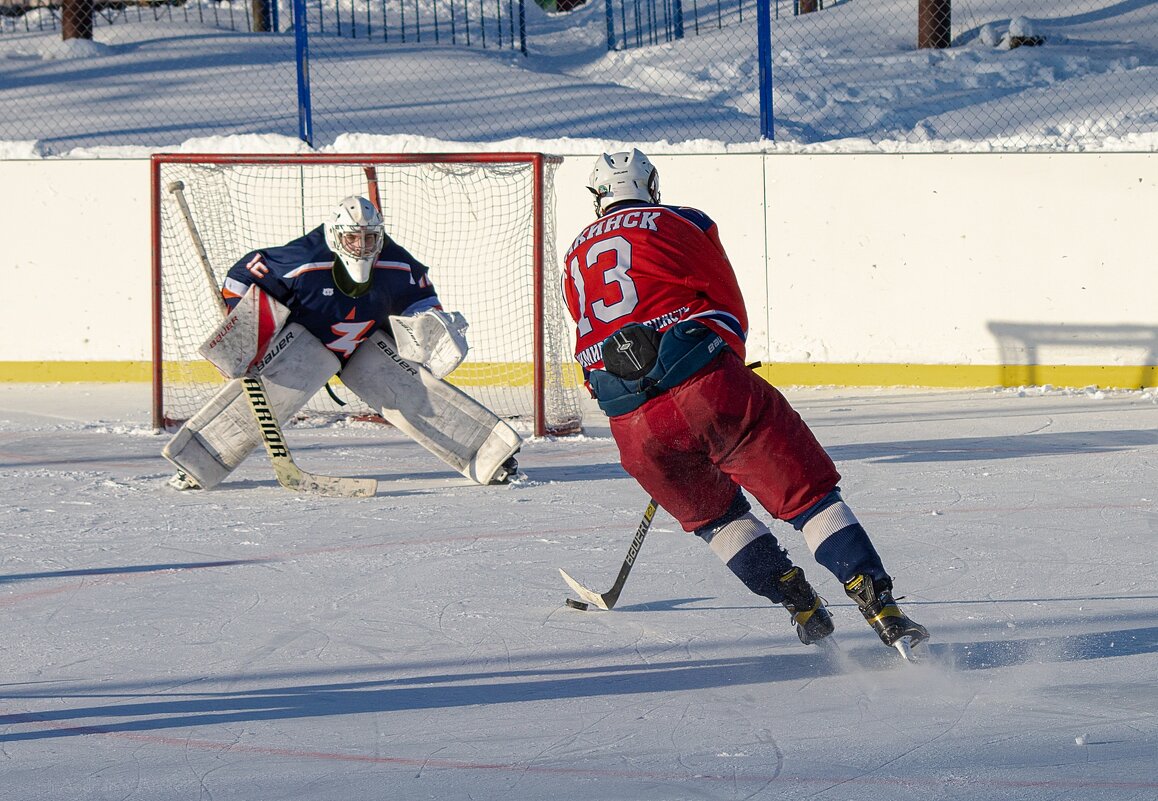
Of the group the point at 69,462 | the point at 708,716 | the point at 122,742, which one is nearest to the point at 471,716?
the point at 708,716

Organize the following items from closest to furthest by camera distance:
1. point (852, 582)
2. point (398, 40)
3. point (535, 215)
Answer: point (852, 582)
point (535, 215)
point (398, 40)

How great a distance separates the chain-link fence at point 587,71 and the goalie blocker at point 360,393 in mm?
4268

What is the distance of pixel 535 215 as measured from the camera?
6.57 metres

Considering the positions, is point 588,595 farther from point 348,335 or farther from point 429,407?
point 348,335

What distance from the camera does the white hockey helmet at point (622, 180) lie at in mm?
3334

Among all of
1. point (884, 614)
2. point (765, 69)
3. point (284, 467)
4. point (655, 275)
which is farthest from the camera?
point (765, 69)

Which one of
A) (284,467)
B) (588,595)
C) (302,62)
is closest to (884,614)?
(588,595)

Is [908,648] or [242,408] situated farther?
[242,408]

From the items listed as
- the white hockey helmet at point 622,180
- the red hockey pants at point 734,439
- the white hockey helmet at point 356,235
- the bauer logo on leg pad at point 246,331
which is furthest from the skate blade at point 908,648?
the bauer logo on leg pad at point 246,331

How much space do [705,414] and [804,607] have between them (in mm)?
474

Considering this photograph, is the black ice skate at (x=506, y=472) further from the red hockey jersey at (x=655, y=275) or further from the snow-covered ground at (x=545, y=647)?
the red hockey jersey at (x=655, y=275)

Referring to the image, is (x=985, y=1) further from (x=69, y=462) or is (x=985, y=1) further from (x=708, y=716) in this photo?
(x=708, y=716)

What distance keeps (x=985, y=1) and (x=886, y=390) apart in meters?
10.0

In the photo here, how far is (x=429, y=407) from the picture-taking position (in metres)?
5.35
